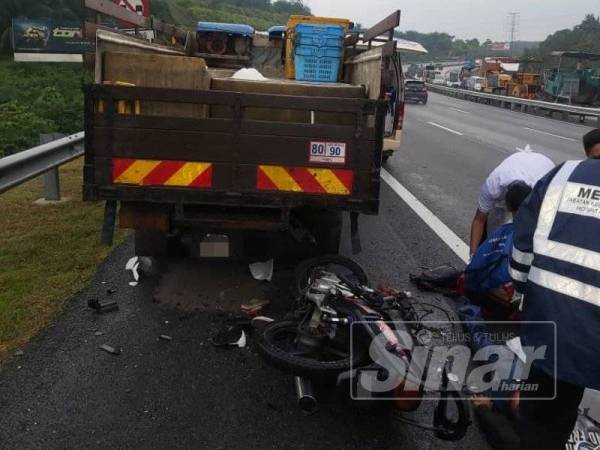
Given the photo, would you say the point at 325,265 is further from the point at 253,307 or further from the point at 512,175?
the point at 512,175

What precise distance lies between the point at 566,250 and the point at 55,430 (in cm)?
246

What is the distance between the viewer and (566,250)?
7.50 feet

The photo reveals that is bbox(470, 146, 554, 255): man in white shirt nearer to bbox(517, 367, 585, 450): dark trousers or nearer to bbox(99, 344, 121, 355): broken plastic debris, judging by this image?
bbox(517, 367, 585, 450): dark trousers

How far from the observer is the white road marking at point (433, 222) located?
20.4ft

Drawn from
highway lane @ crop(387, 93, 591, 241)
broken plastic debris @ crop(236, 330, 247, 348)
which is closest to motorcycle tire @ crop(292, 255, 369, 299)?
broken plastic debris @ crop(236, 330, 247, 348)

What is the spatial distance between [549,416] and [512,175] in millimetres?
2548

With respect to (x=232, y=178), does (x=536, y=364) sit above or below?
below

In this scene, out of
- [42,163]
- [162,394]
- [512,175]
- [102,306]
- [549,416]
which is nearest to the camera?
[549,416]

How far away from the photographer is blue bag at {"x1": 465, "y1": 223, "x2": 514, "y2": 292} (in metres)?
3.89

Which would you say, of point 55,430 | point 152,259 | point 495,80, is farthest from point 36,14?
point 55,430

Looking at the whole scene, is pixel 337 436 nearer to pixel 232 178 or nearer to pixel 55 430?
pixel 55 430

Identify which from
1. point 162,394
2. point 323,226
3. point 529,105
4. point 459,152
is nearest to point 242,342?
point 162,394

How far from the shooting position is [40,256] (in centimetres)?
539

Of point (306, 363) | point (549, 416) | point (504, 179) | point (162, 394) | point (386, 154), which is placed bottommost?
point (162, 394)
